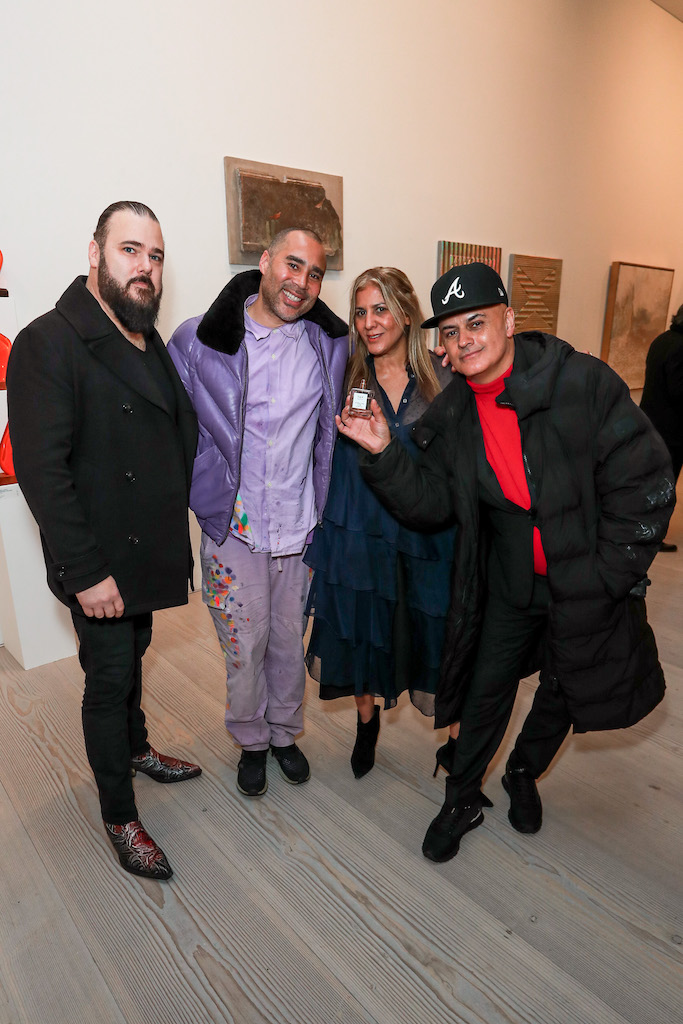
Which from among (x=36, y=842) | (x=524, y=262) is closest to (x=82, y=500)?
(x=36, y=842)

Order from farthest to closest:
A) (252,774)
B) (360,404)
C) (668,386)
→ (668,386)
(252,774)
(360,404)

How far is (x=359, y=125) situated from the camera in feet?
12.4

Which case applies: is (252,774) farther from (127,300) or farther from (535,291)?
(535,291)

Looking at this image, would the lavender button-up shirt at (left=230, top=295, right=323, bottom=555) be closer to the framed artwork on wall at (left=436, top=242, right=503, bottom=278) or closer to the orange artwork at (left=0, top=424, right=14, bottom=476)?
the orange artwork at (left=0, top=424, right=14, bottom=476)

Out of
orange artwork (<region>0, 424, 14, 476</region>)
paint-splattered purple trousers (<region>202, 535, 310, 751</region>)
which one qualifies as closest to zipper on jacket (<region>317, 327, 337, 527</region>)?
paint-splattered purple trousers (<region>202, 535, 310, 751</region>)

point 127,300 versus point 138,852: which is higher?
point 127,300

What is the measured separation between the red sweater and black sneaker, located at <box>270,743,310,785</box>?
106 centimetres

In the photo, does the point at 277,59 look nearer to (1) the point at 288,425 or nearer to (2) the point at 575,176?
(1) the point at 288,425

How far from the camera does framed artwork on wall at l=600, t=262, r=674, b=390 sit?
614 centimetres

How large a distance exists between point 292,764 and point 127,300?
151 centimetres

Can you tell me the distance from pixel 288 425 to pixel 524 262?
159 inches

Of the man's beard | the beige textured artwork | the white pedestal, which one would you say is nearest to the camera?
the man's beard

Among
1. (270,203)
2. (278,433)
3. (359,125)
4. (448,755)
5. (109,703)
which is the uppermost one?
(359,125)

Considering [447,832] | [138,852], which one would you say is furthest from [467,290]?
[138,852]
